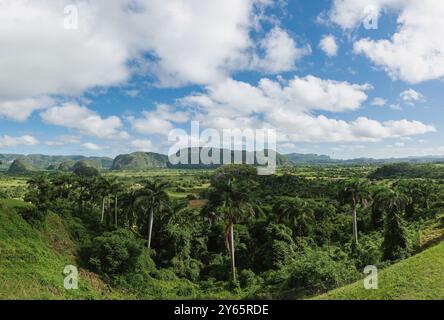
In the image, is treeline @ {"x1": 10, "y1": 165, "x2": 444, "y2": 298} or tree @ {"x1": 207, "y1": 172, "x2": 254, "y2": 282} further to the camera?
tree @ {"x1": 207, "y1": 172, "x2": 254, "y2": 282}

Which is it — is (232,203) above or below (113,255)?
above

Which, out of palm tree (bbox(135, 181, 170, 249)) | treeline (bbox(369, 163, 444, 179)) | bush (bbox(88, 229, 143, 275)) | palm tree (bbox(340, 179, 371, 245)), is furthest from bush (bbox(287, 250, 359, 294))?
treeline (bbox(369, 163, 444, 179))

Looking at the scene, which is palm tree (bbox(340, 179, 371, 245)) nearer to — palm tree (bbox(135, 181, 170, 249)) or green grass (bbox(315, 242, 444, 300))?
palm tree (bbox(135, 181, 170, 249))

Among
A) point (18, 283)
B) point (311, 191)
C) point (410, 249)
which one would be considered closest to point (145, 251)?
point (18, 283)

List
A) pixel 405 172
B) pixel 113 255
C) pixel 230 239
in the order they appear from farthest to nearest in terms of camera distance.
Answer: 1. pixel 405 172
2. pixel 230 239
3. pixel 113 255

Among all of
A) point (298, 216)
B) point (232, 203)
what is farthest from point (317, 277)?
point (298, 216)

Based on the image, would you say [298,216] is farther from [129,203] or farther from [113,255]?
[113,255]

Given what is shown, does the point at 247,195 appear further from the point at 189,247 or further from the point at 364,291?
the point at 364,291
